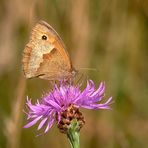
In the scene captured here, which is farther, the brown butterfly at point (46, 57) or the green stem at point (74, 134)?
the brown butterfly at point (46, 57)

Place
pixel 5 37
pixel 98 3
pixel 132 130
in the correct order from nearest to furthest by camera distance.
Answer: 1. pixel 132 130
2. pixel 98 3
3. pixel 5 37

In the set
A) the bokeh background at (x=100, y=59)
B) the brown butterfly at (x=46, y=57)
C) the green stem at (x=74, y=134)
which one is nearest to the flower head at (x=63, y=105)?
the green stem at (x=74, y=134)

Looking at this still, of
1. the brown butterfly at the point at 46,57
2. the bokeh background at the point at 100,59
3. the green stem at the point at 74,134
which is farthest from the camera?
the bokeh background at the point at 100,59

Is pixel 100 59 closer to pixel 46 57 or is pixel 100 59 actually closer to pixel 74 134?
pixel 46 57

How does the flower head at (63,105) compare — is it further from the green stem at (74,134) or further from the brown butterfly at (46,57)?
the brown butterfly at (46,57)

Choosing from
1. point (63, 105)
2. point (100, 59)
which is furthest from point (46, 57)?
point (100, 59)

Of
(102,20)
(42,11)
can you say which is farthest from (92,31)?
(42,11)

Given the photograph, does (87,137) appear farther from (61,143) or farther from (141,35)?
(141,35)
